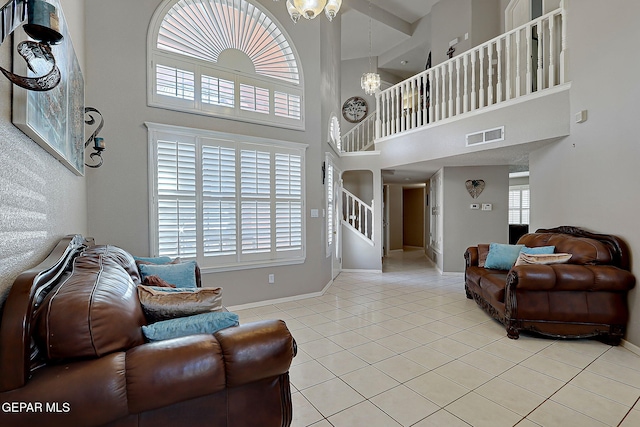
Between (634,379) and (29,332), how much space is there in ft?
12.4

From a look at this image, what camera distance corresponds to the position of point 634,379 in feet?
7.57

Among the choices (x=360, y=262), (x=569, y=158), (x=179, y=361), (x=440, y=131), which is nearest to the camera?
(x=179, y=361)

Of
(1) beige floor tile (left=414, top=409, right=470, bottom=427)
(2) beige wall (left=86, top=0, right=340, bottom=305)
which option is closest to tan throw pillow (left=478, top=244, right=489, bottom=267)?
(1) beige floor tile (left=414, top=409, right=470, bottom=427)

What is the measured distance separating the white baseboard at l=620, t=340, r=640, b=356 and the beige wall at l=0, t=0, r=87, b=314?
446cm

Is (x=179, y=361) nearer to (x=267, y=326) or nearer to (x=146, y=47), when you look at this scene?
(x=267, y=326)

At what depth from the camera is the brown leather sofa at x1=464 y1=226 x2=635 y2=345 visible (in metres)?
2.85

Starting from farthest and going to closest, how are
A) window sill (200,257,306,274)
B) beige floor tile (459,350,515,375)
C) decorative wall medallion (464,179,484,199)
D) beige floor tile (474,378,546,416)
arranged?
decorative wall medallion (464,179,484,199) → window sill (200,257,306,274) → beige floor tile (459,350,515,375) → beige floor tile (474,378,546,416)

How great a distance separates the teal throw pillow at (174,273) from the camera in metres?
2.61

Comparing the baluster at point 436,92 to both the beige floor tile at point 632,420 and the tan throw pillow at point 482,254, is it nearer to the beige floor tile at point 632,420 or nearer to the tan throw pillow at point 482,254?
the tan throw pillow at point 482,254

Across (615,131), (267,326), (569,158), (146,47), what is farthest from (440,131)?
(267,326)

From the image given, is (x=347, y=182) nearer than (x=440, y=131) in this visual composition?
No

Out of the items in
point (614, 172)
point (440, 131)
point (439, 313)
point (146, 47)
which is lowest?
point (439, 313)

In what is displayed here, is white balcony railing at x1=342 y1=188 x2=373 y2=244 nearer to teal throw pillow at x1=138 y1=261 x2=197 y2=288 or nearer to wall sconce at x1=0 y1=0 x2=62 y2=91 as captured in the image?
teal throw pillow at x1=138 y1=261 x2=197 y2=288

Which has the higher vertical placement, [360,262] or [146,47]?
[146,47]
